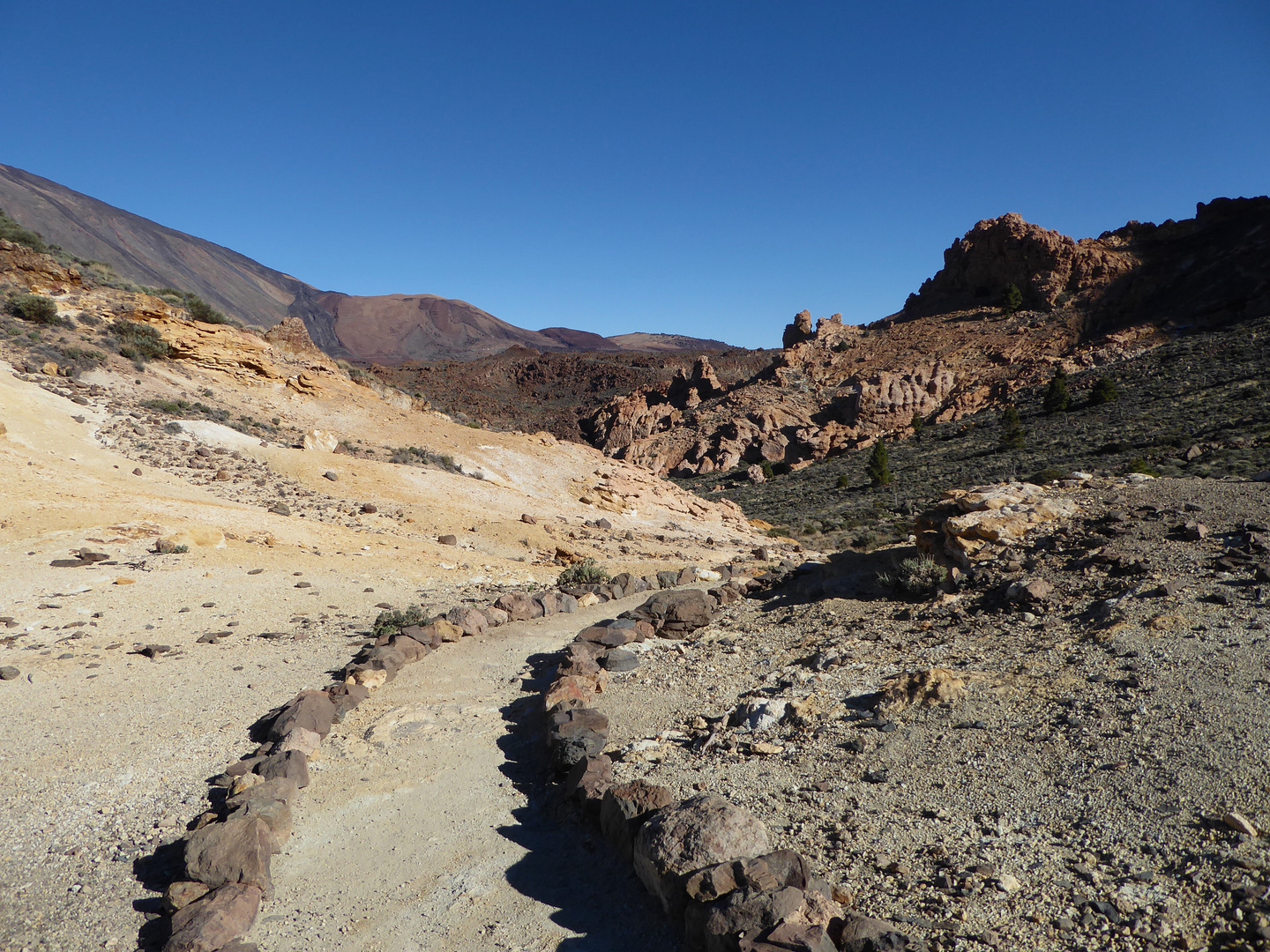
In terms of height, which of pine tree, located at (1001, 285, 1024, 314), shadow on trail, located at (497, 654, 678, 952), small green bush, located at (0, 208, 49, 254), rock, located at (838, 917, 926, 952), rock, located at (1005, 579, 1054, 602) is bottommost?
shadow on trail, located at (497, 654, 678, 952)

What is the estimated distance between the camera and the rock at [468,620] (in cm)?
Result: 983

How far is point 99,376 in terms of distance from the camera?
1942cm

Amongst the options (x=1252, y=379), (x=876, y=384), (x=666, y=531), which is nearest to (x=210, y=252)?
(x=876, y=384)

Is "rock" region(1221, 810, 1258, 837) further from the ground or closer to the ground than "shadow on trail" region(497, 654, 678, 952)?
further from the ground

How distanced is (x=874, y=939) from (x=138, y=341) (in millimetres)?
25947

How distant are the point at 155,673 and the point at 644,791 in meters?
6.13

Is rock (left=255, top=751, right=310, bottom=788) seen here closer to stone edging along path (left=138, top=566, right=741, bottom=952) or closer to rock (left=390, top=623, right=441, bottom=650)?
stone edging along path (left=138, top=566, right=741, bottom=952)

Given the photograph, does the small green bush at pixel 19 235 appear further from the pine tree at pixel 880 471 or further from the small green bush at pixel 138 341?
the pine tree at pixel 880 471

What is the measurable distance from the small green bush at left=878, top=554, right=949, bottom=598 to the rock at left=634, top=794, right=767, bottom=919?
19.0 ft

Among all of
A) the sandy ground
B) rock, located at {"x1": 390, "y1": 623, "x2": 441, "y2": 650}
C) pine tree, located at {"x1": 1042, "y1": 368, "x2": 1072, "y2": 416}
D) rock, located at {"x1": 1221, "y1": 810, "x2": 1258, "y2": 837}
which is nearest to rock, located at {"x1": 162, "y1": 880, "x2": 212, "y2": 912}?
the sandy ground

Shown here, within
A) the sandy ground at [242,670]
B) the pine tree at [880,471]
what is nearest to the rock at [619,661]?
the sandy ground at [242,670]

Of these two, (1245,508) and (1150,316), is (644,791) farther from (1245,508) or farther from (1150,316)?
(1150,316)

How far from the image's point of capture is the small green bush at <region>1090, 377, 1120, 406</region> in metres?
39.0

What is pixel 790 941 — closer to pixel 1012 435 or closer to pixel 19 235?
pixel 19 235
